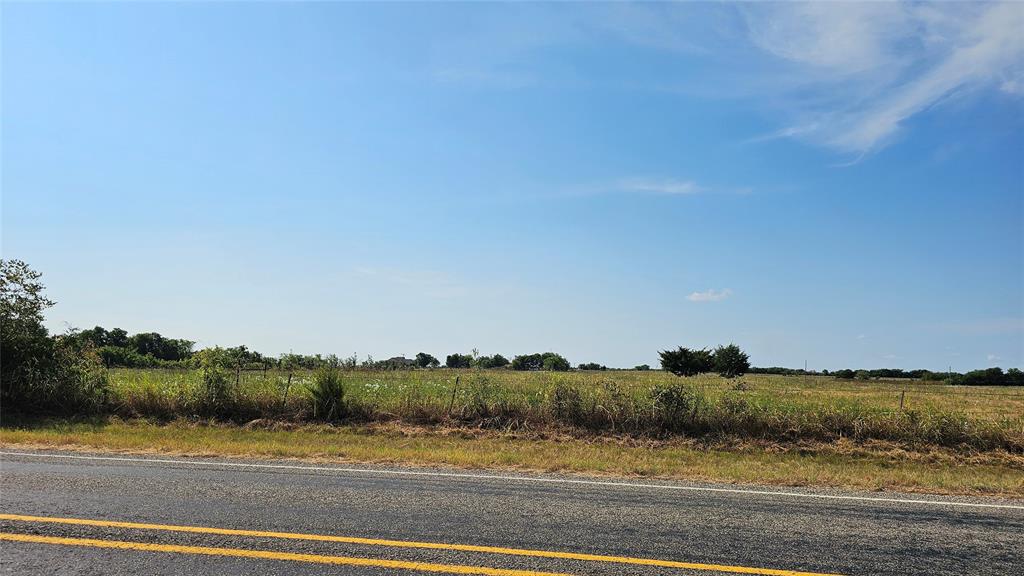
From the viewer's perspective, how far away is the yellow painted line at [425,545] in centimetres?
521

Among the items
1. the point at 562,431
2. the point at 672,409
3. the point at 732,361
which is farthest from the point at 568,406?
the point at 732,361

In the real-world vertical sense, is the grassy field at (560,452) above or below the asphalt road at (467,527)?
below

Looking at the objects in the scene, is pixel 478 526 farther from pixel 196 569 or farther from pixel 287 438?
pixel 287 438

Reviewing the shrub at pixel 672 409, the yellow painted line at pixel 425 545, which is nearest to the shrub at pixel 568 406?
the shrub at pixel 672 409

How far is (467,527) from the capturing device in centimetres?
629

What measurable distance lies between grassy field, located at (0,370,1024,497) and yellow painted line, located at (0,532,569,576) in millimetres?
6057

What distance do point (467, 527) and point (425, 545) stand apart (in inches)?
29.0

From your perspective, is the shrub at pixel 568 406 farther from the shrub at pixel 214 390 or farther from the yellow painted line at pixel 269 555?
the yellow painted line at pixel 269 555

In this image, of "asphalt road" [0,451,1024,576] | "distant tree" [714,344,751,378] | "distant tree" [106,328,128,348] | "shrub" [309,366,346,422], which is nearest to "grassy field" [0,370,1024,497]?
"shrub" [309,366,346,422]

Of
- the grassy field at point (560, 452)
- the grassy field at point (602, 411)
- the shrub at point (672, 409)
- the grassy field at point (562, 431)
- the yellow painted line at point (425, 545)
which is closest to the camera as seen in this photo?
the yellow painted line at point (425, 545)

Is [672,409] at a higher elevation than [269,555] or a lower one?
higher

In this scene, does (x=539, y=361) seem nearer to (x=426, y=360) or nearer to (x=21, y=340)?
(x=426, y=360)

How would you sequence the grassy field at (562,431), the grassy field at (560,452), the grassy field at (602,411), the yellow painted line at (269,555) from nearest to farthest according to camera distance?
1. the yellow painted line at (269,555)
2. the grassy field at (560,452)
3. the grassy field at (562,431)
4. the grassy field at (602,411)

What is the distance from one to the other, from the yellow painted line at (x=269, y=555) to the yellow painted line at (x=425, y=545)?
0.40 m
